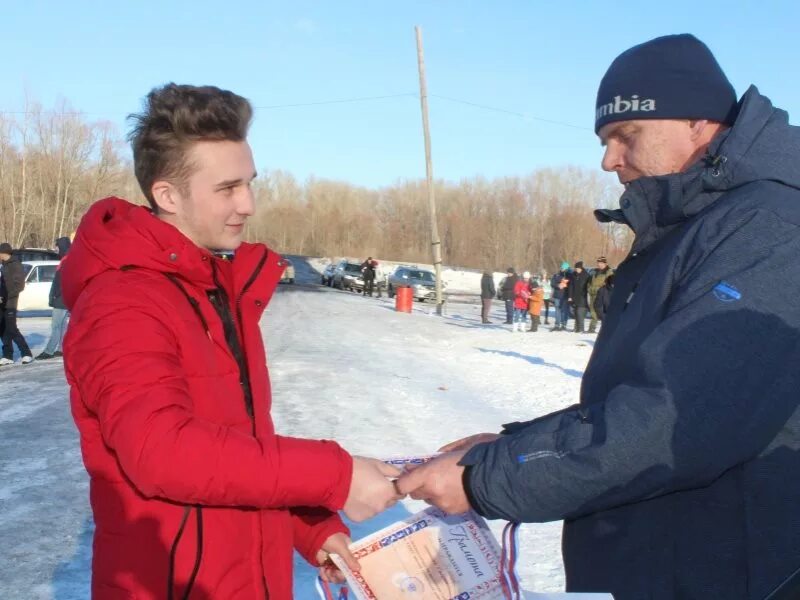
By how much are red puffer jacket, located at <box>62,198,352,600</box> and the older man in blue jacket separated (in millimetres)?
439

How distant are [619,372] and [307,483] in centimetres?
81

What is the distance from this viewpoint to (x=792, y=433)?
1847 millimetres

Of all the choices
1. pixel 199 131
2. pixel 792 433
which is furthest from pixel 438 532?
pixel 199 131

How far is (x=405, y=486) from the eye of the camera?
218 cm

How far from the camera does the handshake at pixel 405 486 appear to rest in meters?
2.08

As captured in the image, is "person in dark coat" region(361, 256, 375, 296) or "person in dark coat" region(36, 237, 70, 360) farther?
"person in dark coat" region(361, 256, 375, 296)

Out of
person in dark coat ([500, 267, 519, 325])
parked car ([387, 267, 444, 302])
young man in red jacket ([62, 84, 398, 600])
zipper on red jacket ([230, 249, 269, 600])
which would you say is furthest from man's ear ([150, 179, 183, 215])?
parked car ([387, 267, 444, 302])

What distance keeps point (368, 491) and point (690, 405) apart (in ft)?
2.71

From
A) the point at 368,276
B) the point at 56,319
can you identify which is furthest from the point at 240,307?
the point at 368,276

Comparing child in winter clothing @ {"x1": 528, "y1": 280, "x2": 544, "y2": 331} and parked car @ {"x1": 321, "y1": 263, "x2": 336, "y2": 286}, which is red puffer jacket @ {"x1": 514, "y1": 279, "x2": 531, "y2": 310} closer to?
child in winter clothing @ {"x1": 528, "y1": 280, "x2": 544, "y2": 331}

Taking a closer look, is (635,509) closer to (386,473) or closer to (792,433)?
(792,433)

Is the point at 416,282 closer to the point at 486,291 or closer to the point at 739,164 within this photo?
the point at 486,291

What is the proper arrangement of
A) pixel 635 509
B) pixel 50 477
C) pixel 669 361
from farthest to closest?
pixel 50 477
pixel 635 509
pixel 669 361

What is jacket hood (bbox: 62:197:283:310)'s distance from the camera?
1985 mm
